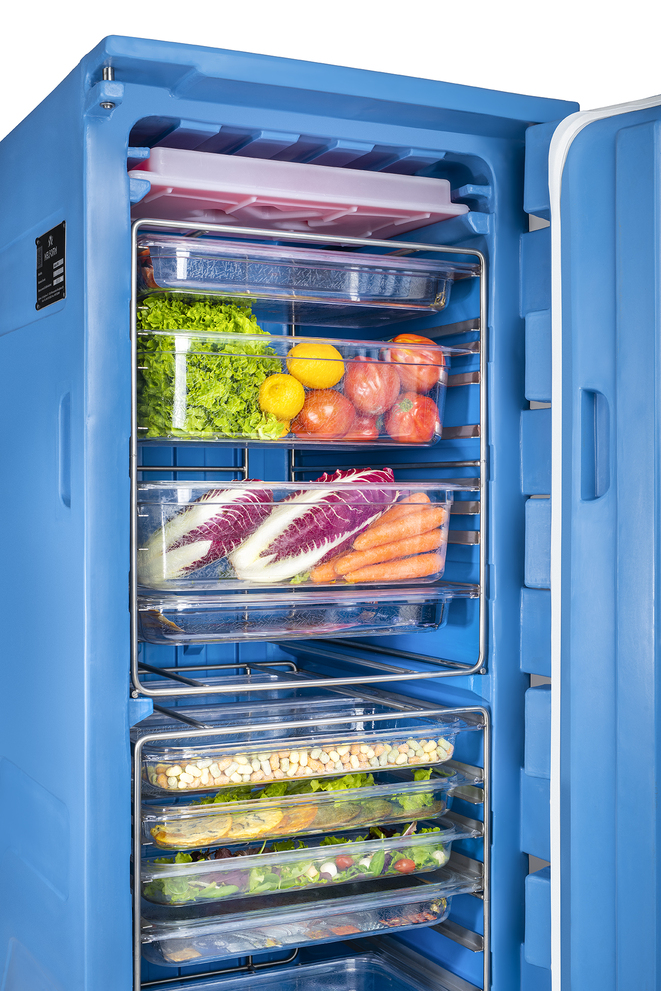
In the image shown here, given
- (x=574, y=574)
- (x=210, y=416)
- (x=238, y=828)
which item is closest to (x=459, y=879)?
(x=238, y=828)

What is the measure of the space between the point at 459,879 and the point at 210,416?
3.06ft

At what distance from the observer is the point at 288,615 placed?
1.85 m

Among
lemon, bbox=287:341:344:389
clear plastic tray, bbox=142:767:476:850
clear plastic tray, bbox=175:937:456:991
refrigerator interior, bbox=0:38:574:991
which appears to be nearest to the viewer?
refrigerator interior, bbox=0:38:574:991

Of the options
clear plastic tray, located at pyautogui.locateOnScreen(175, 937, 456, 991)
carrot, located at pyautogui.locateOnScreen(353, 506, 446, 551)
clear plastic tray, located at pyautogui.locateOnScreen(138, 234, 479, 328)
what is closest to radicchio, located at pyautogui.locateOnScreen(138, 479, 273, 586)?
carrot, located at pyautogui.locateOnScreen(353, 506, 446, 551)

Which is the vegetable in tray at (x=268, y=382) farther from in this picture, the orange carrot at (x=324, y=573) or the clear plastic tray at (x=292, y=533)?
the orange carrot at (x=324, y=573)

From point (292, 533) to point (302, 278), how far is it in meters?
0.43

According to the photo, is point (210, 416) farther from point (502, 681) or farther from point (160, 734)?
point (502, 681)

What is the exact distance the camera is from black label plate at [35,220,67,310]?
1.72 metres

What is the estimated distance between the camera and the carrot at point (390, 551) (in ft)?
6.11

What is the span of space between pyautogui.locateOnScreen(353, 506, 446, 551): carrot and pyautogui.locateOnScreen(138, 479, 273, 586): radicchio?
8.4 inches

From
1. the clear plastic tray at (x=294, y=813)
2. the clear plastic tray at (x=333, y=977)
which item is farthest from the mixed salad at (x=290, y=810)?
the clear plastic tray at (x=333, y=977)

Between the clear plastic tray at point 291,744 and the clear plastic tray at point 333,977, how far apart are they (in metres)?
0.54

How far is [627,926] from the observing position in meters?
1.65

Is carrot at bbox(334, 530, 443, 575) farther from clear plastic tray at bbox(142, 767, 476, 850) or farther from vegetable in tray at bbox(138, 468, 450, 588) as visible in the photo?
clear plastic tray at bbox(142, 767, 476, 850)
